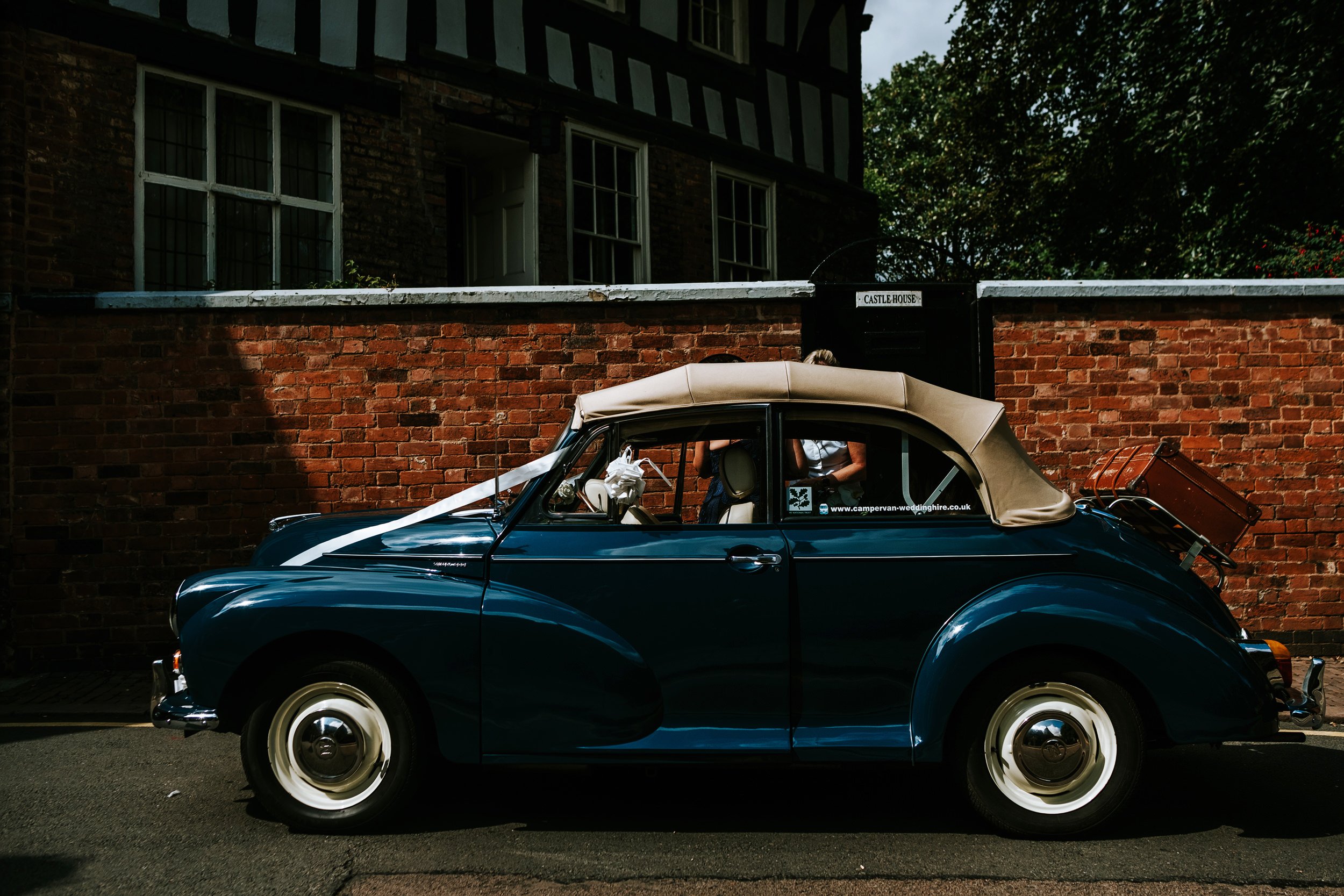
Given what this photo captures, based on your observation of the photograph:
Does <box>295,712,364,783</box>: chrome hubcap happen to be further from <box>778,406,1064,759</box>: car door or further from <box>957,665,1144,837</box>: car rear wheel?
<box>957,665,1144,837</box>: car rear wheel

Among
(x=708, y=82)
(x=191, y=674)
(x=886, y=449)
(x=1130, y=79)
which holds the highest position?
(x=1130, y=79)

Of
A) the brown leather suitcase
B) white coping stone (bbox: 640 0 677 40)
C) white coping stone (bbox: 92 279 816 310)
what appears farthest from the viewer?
→ white coping stone (bbox: 640 0 677 40)

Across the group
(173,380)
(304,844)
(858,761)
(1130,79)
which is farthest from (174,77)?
(1130,79)

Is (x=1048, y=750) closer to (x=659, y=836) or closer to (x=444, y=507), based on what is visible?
(x=659, y=836)

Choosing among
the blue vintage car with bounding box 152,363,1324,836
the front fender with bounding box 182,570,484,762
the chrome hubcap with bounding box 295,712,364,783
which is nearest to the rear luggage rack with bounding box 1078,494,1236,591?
the blue vintage car with bounding box 152,363,1324,836

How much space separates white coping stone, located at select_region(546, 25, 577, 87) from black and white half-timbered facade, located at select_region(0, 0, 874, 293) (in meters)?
0.03

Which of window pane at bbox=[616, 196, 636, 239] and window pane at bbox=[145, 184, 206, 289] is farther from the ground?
window pane at bbox=[616, 196, 636, 239]

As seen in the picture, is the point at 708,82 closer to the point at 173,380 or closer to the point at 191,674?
the point at 173,380

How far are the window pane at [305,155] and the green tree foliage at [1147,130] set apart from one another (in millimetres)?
6864

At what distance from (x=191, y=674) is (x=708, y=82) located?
10.6m

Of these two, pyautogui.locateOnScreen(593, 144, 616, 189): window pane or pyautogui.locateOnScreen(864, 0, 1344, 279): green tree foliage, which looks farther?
pyautogui.locateOnScreen(864, 0, 1344, 279): green tree foliage

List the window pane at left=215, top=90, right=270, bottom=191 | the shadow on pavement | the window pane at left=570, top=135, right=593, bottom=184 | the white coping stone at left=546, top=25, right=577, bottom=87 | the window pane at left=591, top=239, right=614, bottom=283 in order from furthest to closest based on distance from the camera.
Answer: the window pane at left=591, top=239, right=614, bottom=283 → the window pane at left=570, top=135, right=593, bottom=184 → the white coping stone at left=546, top=25, right=577, bottom=87 → the window pane at left=215, top=90, right=270, bottom=191 → the shadow on pavement

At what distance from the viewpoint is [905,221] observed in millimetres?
32781

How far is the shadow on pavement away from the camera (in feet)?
11.4
